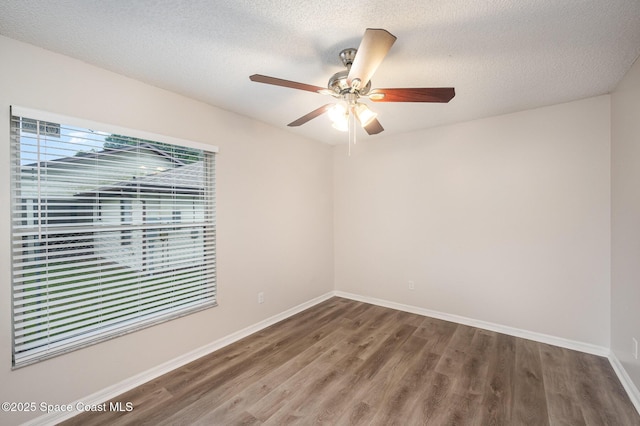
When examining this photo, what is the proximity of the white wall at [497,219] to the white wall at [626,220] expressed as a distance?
0.15 m

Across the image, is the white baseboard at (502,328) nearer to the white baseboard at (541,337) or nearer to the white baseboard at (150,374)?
the white baseboard at (541,337)

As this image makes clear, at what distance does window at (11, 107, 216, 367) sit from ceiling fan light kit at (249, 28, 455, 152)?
1321 millimetres

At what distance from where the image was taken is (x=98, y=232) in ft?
6.46

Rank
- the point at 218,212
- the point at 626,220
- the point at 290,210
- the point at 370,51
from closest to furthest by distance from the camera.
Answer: the point at 370,51, the point at 626,220, the point at 218,212, the point at 290,210

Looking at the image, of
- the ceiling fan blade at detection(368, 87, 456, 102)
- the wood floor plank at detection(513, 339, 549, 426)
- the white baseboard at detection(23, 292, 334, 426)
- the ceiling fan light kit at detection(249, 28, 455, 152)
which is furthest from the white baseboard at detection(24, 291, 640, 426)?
the ceiling fan blade at detection(368, 87, 456, 102)

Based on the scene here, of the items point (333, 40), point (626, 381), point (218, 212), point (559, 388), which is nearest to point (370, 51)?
point (333, 40)

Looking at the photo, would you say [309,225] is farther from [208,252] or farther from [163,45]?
[163,45]

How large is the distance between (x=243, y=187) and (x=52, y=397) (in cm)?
215

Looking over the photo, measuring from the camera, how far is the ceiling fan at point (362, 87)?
4.31ft

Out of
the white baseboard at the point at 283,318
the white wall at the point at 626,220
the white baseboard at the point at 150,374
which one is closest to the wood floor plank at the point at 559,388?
the white baseboard at the point at 283,318

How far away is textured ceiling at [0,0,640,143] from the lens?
141cm

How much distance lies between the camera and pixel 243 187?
9.75 feet

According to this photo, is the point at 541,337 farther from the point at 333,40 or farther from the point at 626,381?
the point at 333,40

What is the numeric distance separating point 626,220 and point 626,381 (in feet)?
4.12
